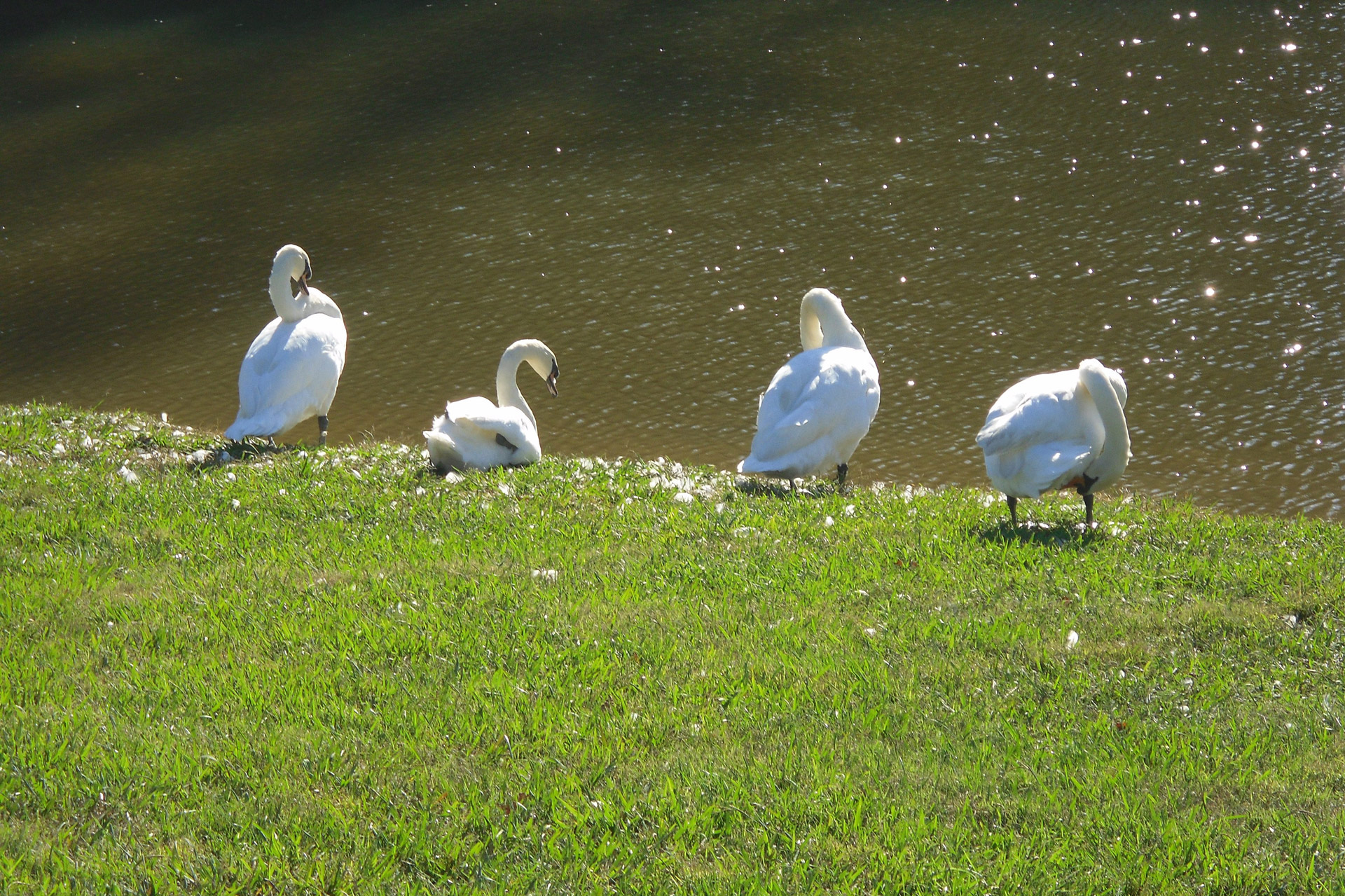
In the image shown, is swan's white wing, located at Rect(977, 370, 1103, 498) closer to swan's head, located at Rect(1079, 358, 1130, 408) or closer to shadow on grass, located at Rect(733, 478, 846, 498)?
swan's head, located at Rect(1079, 358, 1130, 408)

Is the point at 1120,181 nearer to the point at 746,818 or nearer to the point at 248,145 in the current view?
the point at 746,818

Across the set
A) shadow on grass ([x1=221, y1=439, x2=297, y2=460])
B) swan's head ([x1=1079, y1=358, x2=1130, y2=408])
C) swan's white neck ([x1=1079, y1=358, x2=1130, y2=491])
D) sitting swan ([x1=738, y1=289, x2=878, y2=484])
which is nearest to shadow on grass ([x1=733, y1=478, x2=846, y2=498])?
sitting swan ([x1=738, y1=289, x2=878, y2=484])

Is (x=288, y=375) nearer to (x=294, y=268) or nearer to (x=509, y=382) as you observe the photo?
(x=294, y=268)

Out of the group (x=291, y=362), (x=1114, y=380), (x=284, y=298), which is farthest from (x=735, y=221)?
(x=1114, y=380)

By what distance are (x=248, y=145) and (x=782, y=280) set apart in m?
11.5

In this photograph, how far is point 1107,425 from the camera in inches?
265

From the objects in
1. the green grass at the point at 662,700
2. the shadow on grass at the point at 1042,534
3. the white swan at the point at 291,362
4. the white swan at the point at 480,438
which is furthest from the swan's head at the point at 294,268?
the shadow on grass at the point at 1042,534

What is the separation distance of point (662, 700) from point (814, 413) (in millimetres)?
3642

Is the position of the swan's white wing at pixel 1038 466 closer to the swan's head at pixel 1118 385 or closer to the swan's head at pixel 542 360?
the swan's head at pixel 1118 385

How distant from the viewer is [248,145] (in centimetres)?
2017

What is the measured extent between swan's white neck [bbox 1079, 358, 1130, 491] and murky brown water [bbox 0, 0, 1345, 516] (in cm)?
232

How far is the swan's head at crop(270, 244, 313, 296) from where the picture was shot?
991 centimetres

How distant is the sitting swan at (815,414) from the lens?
25.3 feet

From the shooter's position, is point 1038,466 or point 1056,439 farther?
point 1056,439
